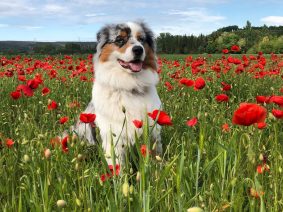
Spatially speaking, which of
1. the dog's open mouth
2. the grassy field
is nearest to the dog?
the dog's open mouth

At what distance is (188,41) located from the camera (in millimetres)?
61469

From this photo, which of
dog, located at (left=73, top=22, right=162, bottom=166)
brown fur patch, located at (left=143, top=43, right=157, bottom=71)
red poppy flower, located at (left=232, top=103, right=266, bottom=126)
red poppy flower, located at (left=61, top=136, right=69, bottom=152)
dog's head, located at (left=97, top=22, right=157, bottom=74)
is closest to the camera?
red poppy flower, located at (left=232, top=103, right=266, bottom=126)

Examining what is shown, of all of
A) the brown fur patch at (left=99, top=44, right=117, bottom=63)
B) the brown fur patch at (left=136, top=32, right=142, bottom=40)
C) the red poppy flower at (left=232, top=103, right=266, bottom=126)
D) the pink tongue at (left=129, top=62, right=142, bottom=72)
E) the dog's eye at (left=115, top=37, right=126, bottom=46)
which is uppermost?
the brown fur patch at (left=136, top=32, right=142, bottom=40)

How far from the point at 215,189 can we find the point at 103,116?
2375mm

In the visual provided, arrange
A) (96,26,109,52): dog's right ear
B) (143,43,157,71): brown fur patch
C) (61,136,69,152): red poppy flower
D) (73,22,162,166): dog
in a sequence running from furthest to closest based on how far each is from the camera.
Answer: (96,26,109,52): dog's right ear < (143,43,157,71): brown fur patch < (73,22,162,166): dog < (61,136,69,152): red poppy flower

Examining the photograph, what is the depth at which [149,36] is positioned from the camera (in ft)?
17.7

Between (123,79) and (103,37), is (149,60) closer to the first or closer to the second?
(123,79)

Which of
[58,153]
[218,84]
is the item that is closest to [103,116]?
[58,153]

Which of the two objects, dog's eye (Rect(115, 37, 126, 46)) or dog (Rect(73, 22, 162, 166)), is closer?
dog (Rect(73, 22, 162, 166))

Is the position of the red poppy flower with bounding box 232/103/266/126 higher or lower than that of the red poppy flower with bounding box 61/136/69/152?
higher

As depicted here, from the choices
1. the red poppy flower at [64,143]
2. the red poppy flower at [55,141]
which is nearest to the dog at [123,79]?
the red poppy flower at [55,141]

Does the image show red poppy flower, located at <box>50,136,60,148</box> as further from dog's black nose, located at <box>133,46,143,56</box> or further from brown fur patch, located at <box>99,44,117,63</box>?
brown fur patch, located at <box>99,44,117,63</box>

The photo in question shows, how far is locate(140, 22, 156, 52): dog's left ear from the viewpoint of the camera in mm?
5320

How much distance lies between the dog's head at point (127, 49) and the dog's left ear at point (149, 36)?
13mm
